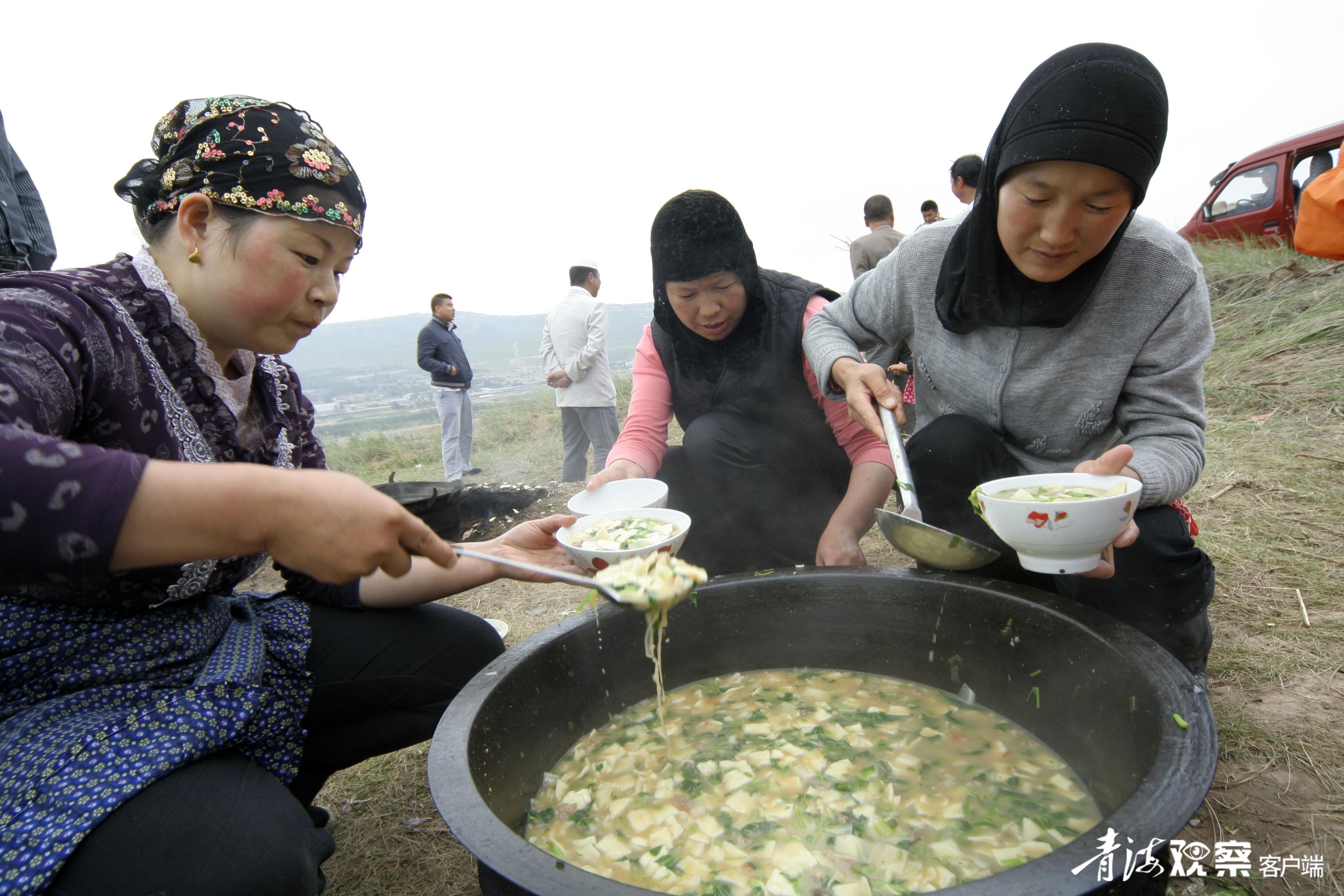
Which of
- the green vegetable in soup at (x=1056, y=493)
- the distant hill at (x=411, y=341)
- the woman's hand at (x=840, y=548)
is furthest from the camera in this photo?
the distant hill at (x=411, y=341)

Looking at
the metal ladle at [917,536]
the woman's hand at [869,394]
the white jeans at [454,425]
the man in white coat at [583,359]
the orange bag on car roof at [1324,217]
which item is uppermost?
the orange bag on car roof at [1324,217]

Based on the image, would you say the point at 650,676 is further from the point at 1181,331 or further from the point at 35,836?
the point at 1181,331

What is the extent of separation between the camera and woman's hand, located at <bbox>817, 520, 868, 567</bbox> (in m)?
2.68

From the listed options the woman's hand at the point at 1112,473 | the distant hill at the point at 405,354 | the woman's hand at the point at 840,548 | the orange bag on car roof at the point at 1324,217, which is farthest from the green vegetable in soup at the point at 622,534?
Answer: the distant hill at the point at 405,354

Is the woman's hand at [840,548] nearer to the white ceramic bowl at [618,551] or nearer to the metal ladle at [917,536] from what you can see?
the metal ladle at [917,536]

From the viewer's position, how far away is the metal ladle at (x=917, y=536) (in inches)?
79.8

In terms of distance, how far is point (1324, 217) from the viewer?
18.1 ft

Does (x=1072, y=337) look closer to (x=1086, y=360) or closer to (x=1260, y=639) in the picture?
(x=1086, y=360)

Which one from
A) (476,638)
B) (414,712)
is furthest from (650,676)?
(414,712)

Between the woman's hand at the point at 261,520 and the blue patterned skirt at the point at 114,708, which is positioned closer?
the woman's hand at the point at 261,520

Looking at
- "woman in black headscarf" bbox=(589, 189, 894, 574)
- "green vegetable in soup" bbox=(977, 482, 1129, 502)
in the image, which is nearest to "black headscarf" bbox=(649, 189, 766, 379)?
"woman in black headscarf" bbox=(589, 189, 894, 574)

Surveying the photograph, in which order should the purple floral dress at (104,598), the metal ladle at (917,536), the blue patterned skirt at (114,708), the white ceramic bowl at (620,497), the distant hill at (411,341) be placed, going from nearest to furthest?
the purple floral dress at (104,598)
the blue patterned skirt at (114,708)
the metal ladle at (917,536)
the white ceramic bowl at (620,497)
the distant hill at (411,341)

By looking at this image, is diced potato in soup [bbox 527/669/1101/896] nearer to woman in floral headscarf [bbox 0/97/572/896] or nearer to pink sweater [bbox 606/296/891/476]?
woman in floral headscarf [bbox 0/97/572/896]

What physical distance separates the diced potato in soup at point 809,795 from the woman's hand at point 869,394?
878 mm
